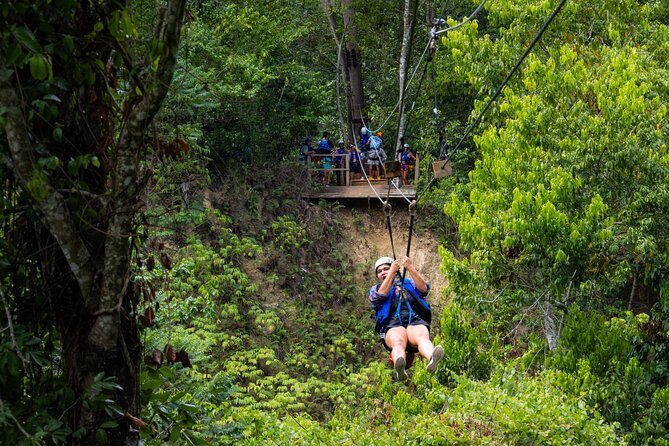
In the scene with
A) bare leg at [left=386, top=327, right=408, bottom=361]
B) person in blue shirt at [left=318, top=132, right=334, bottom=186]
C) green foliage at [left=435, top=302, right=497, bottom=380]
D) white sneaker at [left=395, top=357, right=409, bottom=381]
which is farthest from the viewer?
person in blue shirt at [left=318, top=132, right=334, bottom=186]

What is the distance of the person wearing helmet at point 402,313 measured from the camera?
897 cm

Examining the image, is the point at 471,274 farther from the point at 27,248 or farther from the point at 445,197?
the point at 27,248

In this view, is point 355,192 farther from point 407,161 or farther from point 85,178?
point 85,178

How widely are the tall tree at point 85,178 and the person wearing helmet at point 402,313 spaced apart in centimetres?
481

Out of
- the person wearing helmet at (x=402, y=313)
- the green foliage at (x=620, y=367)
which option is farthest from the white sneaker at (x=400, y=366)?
the green foliage at (x=620, y=367)

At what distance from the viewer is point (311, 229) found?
20.5m

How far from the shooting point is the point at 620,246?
1325 cm

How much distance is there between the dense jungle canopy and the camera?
13.7 feet

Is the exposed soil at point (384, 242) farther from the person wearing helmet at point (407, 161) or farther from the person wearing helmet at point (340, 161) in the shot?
the person wearing helmet at point (340, 161)

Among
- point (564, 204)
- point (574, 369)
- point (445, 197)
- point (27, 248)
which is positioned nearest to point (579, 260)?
point (564, 204)

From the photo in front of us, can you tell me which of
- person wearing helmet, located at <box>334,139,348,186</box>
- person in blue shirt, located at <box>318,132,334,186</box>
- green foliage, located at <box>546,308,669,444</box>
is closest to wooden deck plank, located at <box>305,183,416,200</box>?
person in blue shirt, located at <box>318,132,334,186</box>

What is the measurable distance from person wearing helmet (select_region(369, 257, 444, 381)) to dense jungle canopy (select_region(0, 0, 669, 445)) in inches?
30.8

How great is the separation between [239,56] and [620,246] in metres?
9.93

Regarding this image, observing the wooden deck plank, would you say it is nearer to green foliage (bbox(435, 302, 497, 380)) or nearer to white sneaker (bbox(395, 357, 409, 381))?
green foliage (bbox(435, 302, 497, 380))
